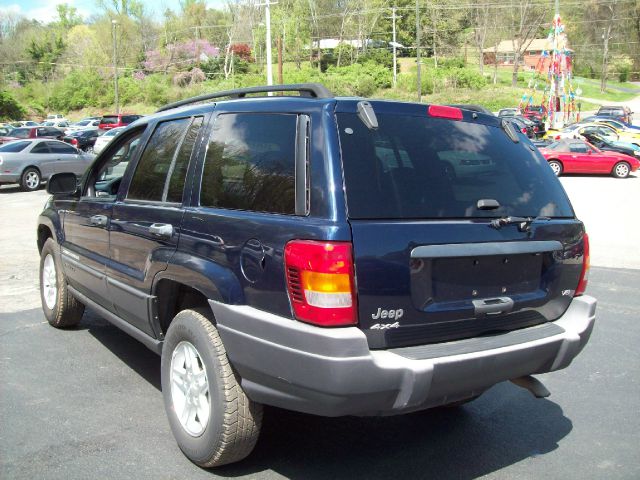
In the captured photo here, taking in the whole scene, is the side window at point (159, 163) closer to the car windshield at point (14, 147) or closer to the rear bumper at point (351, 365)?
the rear bumper at point (351, 365)

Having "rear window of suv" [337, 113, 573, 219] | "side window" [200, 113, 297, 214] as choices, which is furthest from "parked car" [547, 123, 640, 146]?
"side window" [200, 113, 297, 214]

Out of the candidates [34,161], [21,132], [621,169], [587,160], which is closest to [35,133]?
[21,132]

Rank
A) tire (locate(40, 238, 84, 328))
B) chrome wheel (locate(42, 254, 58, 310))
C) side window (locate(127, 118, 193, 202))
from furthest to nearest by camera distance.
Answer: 1. chrome wheel (locate(42, 254, 58, 310))
2. tire (locate(40, 238, 84, 328))
3. side window (locate(127, 118, 193, 202))

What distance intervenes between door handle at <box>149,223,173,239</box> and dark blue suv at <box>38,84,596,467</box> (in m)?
0.05

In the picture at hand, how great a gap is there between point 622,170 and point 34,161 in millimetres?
20783

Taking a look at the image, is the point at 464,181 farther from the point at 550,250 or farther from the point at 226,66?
the point at 226,66

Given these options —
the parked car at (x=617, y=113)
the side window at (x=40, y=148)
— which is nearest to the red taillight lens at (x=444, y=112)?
the side window at (x=40, y=148)

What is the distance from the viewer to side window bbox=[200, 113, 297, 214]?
3.09m

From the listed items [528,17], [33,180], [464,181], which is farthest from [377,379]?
[528,17]

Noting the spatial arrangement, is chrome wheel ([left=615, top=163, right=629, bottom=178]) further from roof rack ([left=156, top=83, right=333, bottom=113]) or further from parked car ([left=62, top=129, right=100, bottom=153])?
parked car ([left=62, top=129, right=100, bottom=153])

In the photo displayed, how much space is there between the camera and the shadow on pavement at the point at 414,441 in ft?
11.2

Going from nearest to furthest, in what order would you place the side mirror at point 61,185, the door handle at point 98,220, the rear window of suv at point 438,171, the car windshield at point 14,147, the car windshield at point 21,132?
the rear window of suv at point 438,171, the door handle at point 98,220, the side mirror at point 61,185, the car windshield at point 14,147, the car windshield at point 21,132

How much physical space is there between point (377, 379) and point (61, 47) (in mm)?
99515

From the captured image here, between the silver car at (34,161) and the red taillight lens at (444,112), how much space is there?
17.8 m
